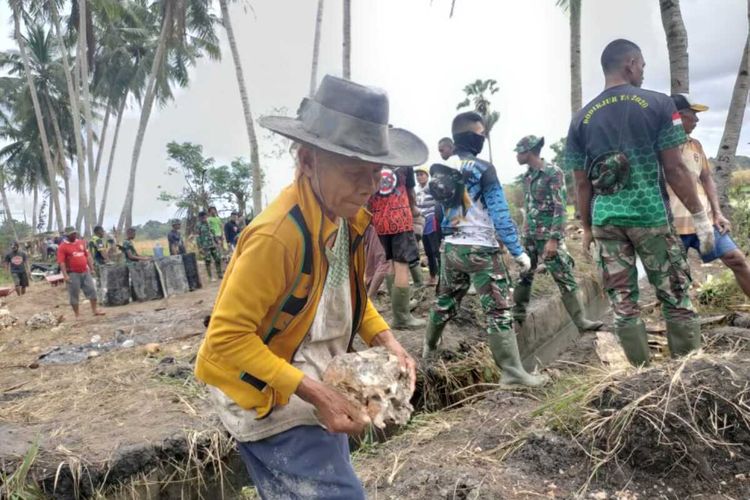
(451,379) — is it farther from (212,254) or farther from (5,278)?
(5,278)

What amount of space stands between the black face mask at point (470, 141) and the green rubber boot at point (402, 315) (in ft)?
6.15

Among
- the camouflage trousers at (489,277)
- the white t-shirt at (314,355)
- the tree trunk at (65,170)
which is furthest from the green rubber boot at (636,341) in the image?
the tree trunk at (65,170)

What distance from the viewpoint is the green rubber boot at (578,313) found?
5270mm

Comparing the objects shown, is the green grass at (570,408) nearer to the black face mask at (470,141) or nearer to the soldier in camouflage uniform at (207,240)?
the black face mask at (470,141)

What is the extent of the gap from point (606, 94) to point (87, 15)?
22873mm

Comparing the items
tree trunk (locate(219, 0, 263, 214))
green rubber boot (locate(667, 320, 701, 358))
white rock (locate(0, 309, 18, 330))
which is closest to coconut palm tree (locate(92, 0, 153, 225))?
tree trunk (locate(219, 0, 263, 214))

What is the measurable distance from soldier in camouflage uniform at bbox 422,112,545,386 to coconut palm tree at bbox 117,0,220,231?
57.4 feet

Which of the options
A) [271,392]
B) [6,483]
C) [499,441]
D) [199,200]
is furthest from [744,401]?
[199,200]

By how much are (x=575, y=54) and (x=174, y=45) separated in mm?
14520

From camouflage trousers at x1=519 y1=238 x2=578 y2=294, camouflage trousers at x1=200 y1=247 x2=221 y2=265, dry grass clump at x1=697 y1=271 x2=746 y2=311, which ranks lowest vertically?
dry grass clump at x1=697 y1=271 x2=746 y2=311

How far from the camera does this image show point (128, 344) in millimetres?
6969

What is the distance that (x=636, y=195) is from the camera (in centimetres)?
324

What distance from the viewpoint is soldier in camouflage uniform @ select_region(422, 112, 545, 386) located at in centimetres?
387

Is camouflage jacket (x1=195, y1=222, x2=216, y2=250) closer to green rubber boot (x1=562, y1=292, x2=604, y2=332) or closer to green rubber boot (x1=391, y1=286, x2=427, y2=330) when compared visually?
green rubber boot (x1=391, y1=286, x2=427, y2=330)
